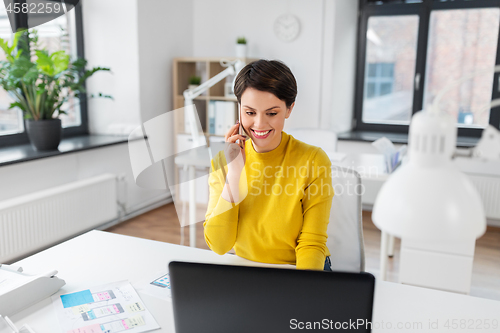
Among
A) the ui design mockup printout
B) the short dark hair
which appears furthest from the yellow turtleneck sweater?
the ui design mockup printout

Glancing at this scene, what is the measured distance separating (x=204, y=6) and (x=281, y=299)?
4.03m

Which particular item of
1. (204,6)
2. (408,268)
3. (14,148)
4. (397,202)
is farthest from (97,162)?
(397,202)

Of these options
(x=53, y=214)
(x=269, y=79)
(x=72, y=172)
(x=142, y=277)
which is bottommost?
(x=53, y=214)

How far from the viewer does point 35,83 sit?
292 cm

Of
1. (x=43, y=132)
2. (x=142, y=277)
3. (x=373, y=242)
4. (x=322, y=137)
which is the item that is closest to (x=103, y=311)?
(x=142, y=277)

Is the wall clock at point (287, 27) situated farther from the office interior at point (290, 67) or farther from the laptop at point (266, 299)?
the laptop at point (266, 299)

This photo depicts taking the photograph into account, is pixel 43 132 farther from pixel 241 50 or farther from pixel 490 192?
pixel 490 192

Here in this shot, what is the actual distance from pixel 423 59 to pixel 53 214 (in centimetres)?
332

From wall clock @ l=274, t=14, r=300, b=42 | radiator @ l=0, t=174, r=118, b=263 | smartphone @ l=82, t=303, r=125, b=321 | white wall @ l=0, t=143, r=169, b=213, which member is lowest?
radiator @ l=0, t=174, r=118, b=263

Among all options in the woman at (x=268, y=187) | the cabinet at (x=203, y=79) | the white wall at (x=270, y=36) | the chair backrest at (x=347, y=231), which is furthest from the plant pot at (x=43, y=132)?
the chair backrest at (x=347, y=231)

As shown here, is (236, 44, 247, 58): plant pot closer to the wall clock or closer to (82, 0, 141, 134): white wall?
the wall clock

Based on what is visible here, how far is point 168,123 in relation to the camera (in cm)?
111

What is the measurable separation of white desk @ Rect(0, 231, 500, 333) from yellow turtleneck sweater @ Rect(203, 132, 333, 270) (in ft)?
0.31

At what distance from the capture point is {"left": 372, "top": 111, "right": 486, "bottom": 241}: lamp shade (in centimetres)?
46
